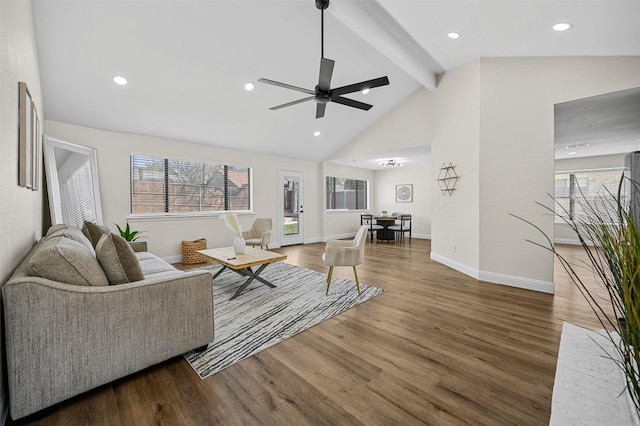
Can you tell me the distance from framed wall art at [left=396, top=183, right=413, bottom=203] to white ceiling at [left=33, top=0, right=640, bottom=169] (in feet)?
14.1

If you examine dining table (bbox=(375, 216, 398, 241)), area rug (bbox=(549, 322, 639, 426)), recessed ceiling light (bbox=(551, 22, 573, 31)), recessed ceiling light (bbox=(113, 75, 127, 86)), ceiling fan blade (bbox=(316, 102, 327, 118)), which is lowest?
area rug (bbox=(549, 322, 639, 426))

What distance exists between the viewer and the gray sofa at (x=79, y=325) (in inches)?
54.8

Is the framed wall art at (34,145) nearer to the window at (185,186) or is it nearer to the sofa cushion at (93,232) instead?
the sofa cushion at (93,232)

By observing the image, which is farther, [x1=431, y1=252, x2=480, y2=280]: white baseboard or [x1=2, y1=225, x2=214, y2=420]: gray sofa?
[x1=431, y1=252, x2=480, y2=280]: white baseboard

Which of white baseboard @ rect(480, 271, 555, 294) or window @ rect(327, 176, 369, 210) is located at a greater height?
window @ rect(327, 176, 369, 210)

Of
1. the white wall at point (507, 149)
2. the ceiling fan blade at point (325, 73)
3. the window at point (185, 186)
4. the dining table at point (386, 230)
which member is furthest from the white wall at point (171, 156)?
the white wall at point (507, 149)

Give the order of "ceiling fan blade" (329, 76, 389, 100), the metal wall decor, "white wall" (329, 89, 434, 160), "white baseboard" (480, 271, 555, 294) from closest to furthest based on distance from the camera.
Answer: "ceiling fan blade" (329, 76, 389, 100) → "white baseboard" (480, 271, 555, 294) → the metal wall decor → "white wall" (329, 89, 434, 160)

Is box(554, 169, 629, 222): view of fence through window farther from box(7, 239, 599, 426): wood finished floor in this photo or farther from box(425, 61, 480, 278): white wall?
box(7, 239, 599, 426): wood finished floor

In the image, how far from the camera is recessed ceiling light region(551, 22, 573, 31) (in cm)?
258

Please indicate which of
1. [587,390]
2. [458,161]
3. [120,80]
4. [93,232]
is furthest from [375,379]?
[120,80]

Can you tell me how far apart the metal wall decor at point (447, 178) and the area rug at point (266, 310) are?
2.35 m

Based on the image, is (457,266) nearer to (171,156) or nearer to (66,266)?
(66,266)

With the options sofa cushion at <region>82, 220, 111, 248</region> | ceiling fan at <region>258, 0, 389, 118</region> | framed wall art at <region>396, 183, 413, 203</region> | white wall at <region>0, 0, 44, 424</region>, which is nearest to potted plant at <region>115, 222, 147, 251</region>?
sofa cushion at <region>82, 220, 111, 248</region>

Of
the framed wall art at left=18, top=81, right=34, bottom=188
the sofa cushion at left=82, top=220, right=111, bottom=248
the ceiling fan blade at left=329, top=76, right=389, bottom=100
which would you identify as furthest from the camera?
the sofa cushion at left=82, top=220, right=111, bottom=248
